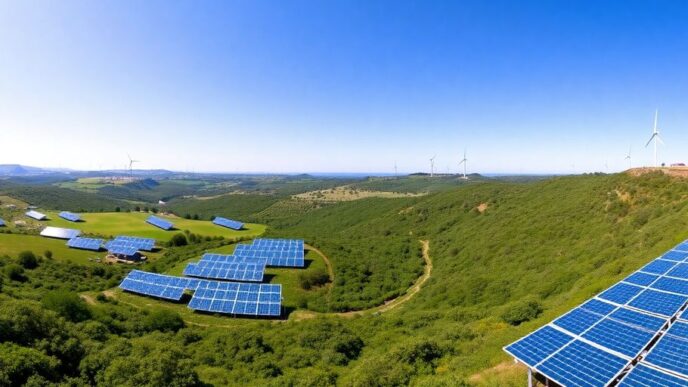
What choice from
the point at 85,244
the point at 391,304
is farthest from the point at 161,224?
the point at 391,304

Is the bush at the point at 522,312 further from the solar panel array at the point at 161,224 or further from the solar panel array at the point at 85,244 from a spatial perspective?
the solar panel array at the point at 161,224

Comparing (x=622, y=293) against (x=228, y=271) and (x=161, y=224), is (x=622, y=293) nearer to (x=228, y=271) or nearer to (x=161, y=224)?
(x=228, y=271)

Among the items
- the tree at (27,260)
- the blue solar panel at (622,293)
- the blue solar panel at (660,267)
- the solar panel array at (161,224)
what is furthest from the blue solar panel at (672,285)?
the solar panel array at (161,224)

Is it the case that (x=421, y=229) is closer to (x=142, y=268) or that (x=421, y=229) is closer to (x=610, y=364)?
(x=142, y=268)

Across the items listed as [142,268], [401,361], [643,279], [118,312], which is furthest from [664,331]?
[142,268]

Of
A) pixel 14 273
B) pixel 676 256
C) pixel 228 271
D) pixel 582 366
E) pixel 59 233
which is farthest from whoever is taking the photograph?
pixel 59 233

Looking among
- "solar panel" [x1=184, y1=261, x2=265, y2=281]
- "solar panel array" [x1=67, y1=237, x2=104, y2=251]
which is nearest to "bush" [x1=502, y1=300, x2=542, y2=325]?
"solar panel" [x1=184, y1=261, x2=265, y2=281]
